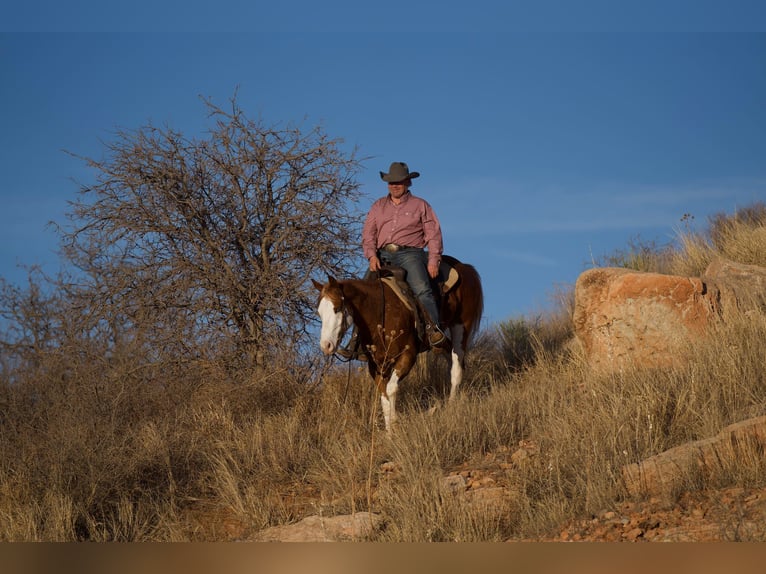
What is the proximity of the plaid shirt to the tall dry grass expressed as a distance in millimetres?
2010

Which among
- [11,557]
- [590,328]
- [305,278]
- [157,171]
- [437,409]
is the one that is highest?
[157,171]

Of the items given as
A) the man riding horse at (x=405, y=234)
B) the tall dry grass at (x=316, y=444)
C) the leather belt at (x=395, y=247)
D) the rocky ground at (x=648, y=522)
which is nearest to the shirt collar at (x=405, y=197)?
the man riding horse at (x=405, y=234)

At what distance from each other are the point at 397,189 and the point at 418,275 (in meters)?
1.21

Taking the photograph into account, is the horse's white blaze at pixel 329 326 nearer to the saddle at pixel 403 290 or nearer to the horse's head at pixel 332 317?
the horse's head at pixel 332 317

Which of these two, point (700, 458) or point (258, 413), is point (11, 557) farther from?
point (258, 413)

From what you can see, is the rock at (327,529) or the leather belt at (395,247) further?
the leather belt at (395,247)

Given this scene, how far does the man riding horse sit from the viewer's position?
9914 millimetres

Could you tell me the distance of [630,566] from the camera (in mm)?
2010

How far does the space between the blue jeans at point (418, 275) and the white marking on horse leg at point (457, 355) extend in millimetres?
1168

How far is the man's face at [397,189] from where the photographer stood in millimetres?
10141

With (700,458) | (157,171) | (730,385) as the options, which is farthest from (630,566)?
(157,171)

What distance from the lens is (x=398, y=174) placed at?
10102 millimetres

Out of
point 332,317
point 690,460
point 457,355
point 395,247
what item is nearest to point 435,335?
point 395,247

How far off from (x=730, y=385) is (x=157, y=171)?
8383mm
